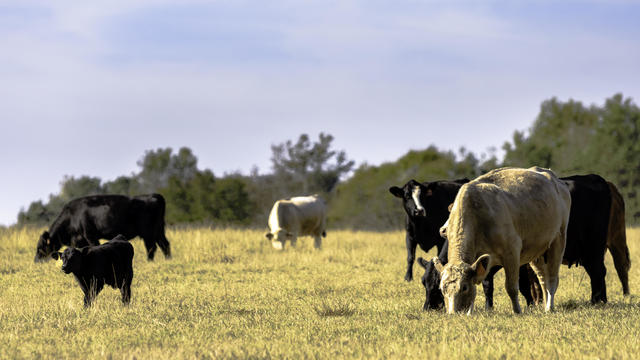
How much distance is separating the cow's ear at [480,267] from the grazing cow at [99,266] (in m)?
5.20

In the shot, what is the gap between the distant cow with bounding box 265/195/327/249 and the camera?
23469mm

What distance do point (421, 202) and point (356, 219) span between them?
3917 cm

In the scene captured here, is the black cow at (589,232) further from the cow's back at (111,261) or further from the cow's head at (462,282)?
the cow's back at (111,261)

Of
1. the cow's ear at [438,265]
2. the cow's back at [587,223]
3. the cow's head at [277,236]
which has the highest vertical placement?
the cow's back at [587,223]

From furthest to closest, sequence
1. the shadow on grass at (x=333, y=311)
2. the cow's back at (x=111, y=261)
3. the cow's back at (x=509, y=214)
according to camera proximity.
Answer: the cow's back at (x=111, y=261) → the shadow on grass at (x=333, y=311) → the cow's back at (x=509, y=214)

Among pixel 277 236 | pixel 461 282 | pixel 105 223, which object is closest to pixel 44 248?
pixel 105 223

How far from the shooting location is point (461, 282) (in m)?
7.63

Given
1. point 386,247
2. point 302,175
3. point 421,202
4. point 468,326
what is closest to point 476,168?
point 302,175

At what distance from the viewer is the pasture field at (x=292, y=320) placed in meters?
6.41

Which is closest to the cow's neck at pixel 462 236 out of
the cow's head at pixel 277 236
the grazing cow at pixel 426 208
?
the grazing cow at pixel 426 208

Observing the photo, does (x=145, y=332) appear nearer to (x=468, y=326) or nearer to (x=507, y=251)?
(x=468, y=326)

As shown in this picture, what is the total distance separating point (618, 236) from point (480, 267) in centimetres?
413

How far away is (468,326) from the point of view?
7266 millimetres

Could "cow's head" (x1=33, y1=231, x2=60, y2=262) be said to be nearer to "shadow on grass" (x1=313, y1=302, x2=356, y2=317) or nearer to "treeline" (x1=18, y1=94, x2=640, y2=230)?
"shadow on grass" (x1=313, y1=302, x2=356, y2=317)
